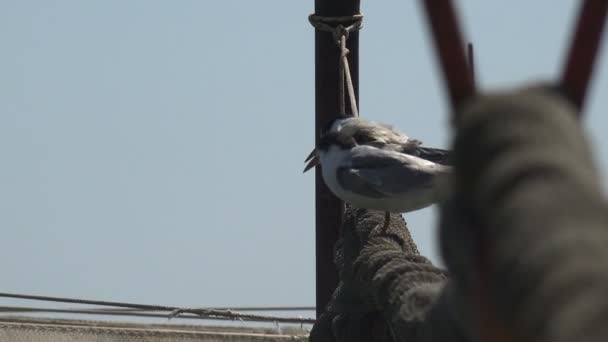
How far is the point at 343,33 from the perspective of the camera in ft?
23.3

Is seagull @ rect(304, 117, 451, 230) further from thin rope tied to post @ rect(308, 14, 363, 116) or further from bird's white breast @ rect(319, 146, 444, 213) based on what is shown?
thin rope tied to post @ rect(308, 14, 363, 116)

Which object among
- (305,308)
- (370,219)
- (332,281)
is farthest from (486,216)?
(305,308)

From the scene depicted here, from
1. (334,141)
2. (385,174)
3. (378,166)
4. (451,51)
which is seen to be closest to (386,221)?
(385,174)

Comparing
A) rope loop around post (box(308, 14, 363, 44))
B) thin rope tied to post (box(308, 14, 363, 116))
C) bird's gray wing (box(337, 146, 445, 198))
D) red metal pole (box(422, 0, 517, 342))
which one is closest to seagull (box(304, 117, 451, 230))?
bird's gray wing (box(337, 146, 445, 198))

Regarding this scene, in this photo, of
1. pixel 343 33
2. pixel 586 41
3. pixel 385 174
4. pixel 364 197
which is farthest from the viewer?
pixel 343 33

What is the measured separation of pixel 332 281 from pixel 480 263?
237 inches

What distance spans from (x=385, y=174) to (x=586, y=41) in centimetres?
534

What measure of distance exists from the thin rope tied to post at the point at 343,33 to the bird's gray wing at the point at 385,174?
1.23 ft

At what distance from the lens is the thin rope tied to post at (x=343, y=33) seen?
6.99 m

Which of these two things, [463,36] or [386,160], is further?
[386,160]

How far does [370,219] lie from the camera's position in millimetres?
6066

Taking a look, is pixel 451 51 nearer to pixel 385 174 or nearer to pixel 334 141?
pixel 385 174

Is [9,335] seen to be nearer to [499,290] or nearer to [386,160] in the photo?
[386,160]

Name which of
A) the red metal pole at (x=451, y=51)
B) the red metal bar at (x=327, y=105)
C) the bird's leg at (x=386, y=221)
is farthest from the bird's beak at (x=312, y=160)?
the red metal pole at (x=451, y=51)
